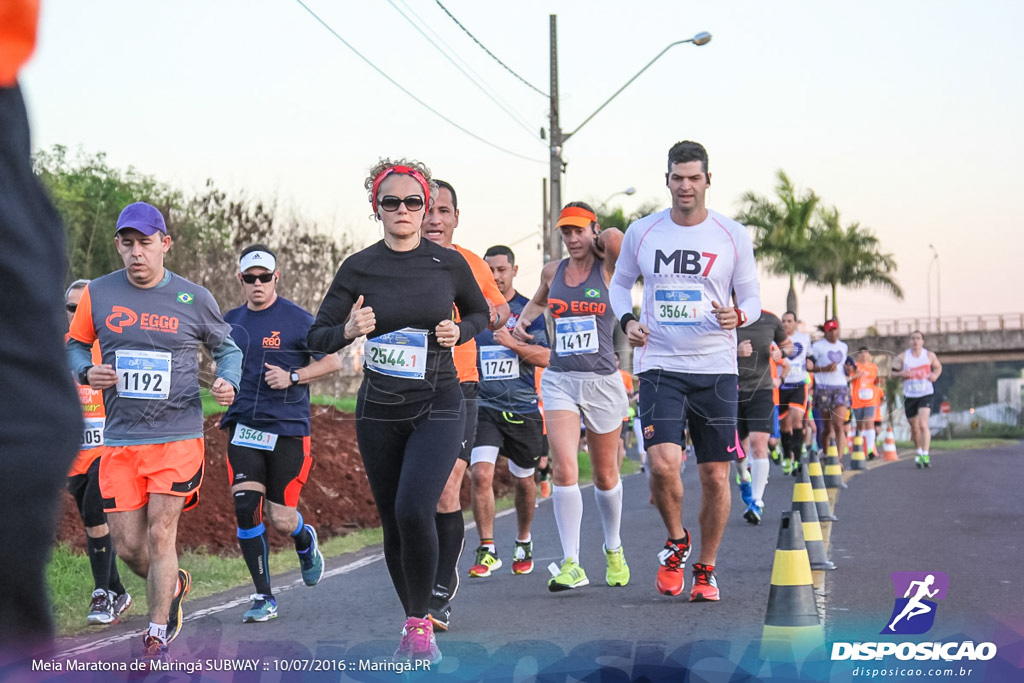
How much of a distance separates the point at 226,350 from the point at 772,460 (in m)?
17.8

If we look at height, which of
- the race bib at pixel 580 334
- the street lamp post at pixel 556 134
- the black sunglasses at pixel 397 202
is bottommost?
the race bib at pixel 580 334

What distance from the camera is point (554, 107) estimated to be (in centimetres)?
2564

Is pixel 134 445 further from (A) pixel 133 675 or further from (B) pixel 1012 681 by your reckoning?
(B) pixel 1012 681

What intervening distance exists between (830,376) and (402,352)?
47.3ft

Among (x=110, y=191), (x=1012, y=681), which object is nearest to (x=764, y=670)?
(x=1012, y=681)

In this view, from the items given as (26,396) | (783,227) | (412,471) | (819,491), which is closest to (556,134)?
(819,491)

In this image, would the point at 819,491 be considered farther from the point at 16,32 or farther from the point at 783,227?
the point at 783,227

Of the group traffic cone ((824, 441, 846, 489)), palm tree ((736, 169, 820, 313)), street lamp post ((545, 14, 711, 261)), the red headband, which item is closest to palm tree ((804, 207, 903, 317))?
palm tree ((736, 169, 820, 313))

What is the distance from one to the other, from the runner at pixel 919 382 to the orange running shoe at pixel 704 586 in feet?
44.7

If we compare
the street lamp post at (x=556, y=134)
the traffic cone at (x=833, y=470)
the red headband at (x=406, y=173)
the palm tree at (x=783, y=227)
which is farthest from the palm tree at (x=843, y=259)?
the red headband at (x=406, y=173)

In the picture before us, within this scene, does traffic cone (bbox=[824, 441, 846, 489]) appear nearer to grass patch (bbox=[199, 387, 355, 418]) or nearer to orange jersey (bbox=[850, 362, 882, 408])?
orange jersey (bbox=[850, 362, 882, 408])

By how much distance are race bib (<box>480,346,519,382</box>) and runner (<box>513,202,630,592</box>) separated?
3.99ft

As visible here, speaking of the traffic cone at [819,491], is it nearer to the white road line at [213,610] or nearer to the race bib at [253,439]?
the white road line at [213,610]

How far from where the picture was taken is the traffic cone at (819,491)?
10.6 metres
